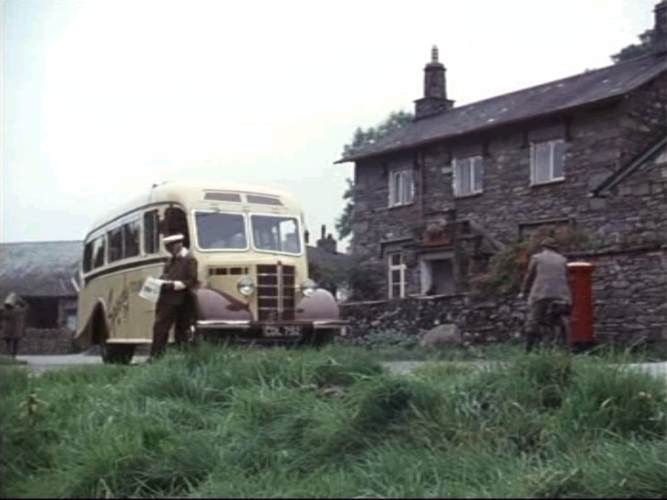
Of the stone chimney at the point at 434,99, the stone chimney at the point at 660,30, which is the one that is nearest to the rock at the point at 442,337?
the stone chimney at the point at 660,30

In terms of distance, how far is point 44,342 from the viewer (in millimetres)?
13609

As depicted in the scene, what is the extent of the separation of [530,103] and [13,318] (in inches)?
675

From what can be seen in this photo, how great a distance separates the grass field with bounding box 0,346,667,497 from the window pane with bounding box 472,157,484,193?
1913 centimetres

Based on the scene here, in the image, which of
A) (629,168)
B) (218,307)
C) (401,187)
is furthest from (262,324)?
(401,187)

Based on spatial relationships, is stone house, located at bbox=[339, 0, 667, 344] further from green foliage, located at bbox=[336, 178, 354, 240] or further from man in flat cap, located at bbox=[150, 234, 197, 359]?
man in flat cap, located at bbox=[150, 234, 197, 359]

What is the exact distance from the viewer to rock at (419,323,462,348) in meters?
18.1

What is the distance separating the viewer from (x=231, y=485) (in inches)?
175

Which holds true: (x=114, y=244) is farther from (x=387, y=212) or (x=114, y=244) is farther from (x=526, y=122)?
(x=387, y=212)

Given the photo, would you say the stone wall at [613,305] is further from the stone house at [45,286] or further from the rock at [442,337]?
the stone house at [45,286]

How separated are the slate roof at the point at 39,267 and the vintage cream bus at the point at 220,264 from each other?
24cm

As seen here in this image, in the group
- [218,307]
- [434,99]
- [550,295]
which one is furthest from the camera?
[434,99]

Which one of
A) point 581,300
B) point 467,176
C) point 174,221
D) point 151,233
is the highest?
point 467,176

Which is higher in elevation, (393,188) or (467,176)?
(467,176)

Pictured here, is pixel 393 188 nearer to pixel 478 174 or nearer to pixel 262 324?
pixel 478 174
